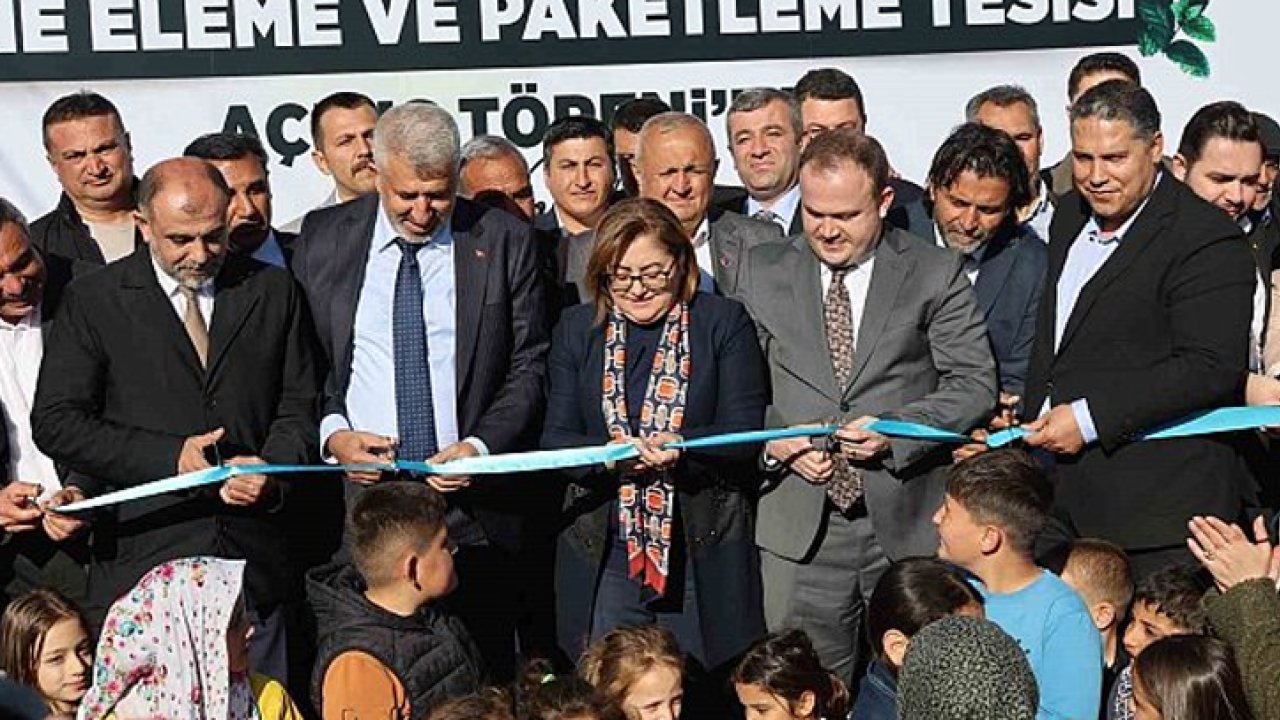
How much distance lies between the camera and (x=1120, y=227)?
→ 8148 mm

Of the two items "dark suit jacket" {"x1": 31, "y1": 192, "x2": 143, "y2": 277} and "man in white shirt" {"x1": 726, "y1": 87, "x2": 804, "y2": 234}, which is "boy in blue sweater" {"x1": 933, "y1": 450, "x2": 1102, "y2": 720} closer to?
"man in white shirt" {"x1": 726, "y1": 87, "x2": 804, "y2": 234}

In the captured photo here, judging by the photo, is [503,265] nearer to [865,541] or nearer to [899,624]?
[865,541]

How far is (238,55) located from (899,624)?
5.00m

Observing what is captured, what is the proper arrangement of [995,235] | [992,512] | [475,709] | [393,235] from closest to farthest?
[475,709] → [992,512] → [393,235] → [995,235]

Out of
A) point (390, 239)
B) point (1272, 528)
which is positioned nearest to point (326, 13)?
point (390, 239)

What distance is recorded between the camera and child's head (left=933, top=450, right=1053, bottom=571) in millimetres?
7215

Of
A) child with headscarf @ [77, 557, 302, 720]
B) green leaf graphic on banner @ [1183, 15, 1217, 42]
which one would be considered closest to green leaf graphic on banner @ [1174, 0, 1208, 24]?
green leaf graphic on banner @ [1183, 15, 1217, 42]

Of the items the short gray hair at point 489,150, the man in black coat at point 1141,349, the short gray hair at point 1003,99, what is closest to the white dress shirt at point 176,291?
the short gray hair at point 489,150

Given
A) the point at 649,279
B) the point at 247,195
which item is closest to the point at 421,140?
the point at 649,279

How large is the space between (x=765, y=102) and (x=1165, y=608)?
2827 mm

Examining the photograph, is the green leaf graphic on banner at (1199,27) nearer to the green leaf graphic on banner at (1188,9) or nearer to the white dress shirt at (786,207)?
the green leaf graphic on banner at (1188,9)

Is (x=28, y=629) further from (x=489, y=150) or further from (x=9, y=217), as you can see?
(x=489, y=150)

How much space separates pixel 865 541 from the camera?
812 cm

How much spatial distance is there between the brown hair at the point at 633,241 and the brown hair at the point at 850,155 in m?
0.49
